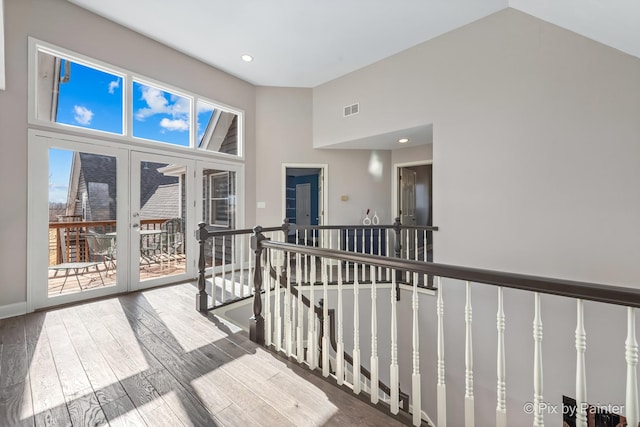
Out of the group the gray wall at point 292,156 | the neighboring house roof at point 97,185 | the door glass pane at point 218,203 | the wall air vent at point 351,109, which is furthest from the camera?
the gray wall at point 292,156

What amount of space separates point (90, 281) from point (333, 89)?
16.2 feet

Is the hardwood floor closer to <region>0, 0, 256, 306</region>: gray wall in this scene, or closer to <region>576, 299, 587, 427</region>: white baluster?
<region>0, 0, 256, 306</region>: gray wall

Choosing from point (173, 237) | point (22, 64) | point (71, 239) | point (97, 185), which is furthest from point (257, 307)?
point (22, 64)

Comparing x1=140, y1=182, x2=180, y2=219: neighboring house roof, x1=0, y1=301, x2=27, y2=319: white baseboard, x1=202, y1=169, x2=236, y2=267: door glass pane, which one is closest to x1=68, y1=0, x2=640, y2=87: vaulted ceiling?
A: x1=202, y1=169, x2=236, y2=267: door glass pane

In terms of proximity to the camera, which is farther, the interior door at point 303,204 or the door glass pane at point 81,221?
the interior door at point 303,204

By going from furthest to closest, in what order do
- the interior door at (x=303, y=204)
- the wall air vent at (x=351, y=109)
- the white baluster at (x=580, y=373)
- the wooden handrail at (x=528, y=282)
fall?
the interior door at (x=303, y=204) < the wall air vent at (x=351, y=109) < the white baluster at (x=580, y=373) < the wooden handrail at (x=528, y=282)

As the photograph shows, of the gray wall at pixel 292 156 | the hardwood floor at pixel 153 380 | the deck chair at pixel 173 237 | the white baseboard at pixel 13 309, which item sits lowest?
the hardwood floor at pixel 153 380

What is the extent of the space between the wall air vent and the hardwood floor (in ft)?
13.3

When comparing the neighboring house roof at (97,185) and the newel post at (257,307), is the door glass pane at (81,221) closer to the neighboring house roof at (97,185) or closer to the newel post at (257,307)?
the neighboring house roof at (97,185)

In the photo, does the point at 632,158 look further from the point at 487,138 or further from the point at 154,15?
Answer: the point at 154,15

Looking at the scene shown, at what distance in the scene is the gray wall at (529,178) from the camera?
109 inches

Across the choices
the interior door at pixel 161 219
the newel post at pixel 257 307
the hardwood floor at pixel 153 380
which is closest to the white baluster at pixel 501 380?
the hardwood floor at pixel 153 380

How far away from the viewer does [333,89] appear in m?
5.37

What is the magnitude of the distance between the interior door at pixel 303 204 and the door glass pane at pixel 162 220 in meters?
2.95
